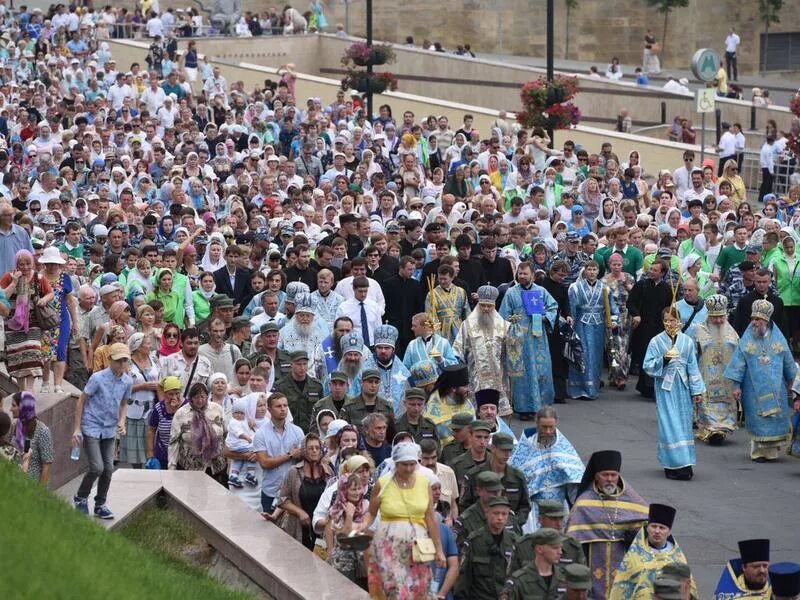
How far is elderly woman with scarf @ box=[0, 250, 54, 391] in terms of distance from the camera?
14945 millimetres

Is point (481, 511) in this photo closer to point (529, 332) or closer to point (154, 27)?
point (529, 332)

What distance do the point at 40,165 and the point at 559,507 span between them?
45.7 feet

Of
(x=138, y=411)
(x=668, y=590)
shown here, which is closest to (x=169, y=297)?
(x=138, y=411)

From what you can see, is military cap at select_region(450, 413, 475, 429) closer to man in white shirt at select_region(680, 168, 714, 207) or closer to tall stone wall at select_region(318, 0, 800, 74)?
man in white shirt at select_region(680, 168, 714, 207)

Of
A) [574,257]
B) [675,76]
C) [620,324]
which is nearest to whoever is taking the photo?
[620,324]

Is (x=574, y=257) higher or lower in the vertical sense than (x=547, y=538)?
lower

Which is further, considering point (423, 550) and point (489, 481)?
point (489, 481)

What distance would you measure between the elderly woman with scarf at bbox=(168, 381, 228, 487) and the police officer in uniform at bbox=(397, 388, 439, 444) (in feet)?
4.82

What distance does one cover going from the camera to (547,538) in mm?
11219

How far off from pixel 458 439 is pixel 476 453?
1.77 ft

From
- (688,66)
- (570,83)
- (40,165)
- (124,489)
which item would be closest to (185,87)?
Result: (570,83)

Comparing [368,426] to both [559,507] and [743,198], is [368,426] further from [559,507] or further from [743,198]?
[743,198]

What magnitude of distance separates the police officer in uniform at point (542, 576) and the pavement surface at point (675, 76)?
33342mm

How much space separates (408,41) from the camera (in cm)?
5219
